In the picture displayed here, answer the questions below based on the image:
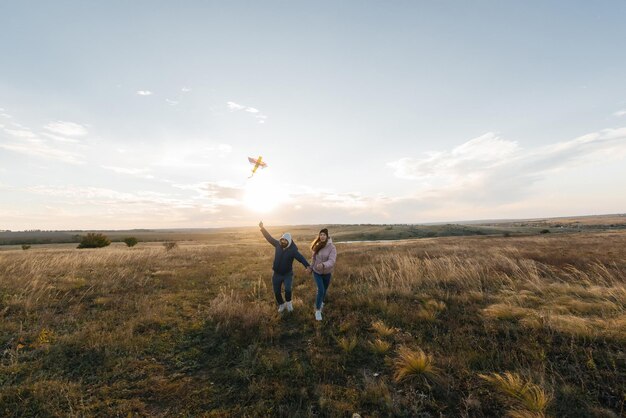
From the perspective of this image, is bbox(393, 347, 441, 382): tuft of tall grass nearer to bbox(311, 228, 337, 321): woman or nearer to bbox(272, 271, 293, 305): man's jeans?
bbox(311, 228, 337, 321): woman

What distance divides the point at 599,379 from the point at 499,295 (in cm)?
452

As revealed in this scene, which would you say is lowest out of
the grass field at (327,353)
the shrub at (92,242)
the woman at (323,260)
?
the grass field at (327,353)

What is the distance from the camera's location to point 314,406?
14.1 feet

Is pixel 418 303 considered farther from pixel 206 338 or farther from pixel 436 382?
pixel 206 338

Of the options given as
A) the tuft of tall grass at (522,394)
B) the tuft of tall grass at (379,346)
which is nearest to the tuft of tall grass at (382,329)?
the tuft of tall grass at (379,346)

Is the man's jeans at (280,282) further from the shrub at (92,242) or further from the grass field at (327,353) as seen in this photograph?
the shrub at (92,242)

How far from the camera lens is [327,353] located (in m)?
5.96

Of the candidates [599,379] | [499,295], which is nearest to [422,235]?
[499,295]

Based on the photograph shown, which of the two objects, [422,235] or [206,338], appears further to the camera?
[422,235]

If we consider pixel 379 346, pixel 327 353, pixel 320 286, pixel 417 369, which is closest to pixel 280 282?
pixel 320 286

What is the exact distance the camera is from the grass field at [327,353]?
14.1ft

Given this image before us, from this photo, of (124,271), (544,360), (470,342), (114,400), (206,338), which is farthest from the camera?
(124,271)

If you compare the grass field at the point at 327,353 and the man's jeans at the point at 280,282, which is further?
the man's jeans at the point at 280,282

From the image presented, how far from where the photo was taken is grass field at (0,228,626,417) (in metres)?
4.30
